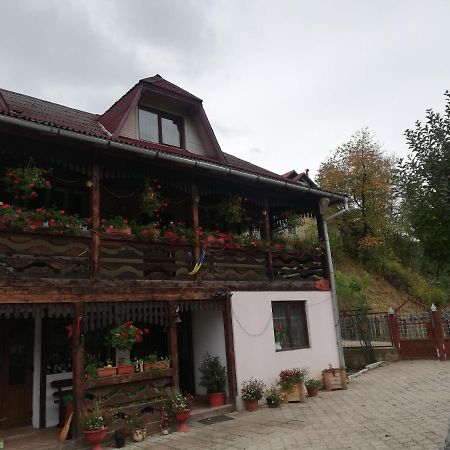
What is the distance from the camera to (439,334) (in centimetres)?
1494

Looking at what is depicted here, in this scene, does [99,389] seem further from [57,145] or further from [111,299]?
[57,145]

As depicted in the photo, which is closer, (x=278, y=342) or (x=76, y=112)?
(x=278, y=342)

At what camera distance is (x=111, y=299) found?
8.45 metres

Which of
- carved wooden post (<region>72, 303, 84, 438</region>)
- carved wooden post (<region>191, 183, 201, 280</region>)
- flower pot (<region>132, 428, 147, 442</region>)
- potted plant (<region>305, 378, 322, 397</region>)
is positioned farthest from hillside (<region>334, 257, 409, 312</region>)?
carved wooden post (<region>72, 303, 84, 438</region>)

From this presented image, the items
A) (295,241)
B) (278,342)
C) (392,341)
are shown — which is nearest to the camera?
(278,342)

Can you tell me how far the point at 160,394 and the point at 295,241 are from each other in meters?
5.98

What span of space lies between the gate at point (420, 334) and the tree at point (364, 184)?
50.5 feet

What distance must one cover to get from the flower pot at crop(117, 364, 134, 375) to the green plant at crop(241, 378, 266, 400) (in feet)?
9.51

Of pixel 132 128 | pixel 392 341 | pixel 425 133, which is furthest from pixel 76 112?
pixel 392 341

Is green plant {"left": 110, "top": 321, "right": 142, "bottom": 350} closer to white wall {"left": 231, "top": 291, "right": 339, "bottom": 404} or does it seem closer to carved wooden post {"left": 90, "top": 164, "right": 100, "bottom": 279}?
carved wooden post {"left": 90, "top": 164, "right": 100, "bottom": 279}

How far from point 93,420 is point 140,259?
3.66 meters

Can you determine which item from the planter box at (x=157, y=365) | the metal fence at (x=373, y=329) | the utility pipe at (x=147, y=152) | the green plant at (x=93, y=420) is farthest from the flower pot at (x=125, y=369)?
the metal fence at (x=373, y=329)

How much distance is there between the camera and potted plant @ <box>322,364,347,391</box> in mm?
11664

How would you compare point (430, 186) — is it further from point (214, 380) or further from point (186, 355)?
point (186, 355)
